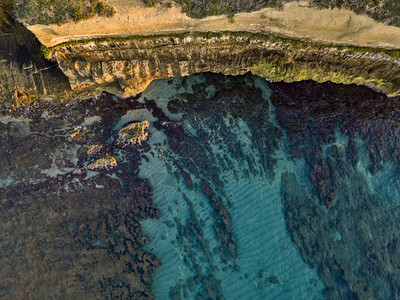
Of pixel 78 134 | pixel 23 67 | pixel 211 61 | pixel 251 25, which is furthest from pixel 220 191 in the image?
pixel 23 67

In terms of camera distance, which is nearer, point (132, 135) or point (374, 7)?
point (374, 7)

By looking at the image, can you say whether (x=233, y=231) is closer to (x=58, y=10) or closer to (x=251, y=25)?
(x=251, y=25)

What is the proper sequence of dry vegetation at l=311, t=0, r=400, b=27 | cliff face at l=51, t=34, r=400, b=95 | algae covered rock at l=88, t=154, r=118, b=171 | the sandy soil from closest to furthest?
dry vegetation at l=311, t=0, r=400, b=27, the sandy soil, cliff face at l=51, t=34, r=400, b=95, algae covered rock at l=88, t=154, r=118, b=171

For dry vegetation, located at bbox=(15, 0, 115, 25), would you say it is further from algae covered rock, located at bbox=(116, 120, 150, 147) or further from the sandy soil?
algae covered rock, located at bbox=(116, 120, 150, 147)

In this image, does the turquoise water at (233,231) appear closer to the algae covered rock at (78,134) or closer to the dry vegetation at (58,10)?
the algae covered rock at (78,134)

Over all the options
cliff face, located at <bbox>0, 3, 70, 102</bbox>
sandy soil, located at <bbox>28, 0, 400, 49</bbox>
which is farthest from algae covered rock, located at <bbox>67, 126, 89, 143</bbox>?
sandy soil, located at <bbox>28, 0, 400, 49</bbox>

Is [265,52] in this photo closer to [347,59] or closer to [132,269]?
[347,59]

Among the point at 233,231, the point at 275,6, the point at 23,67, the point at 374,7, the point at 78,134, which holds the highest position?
the point at 275,6
